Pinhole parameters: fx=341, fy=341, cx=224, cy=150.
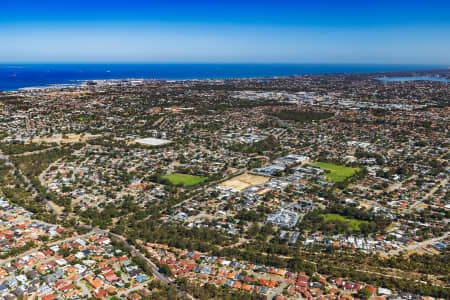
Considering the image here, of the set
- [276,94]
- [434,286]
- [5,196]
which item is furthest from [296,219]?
[276,94]

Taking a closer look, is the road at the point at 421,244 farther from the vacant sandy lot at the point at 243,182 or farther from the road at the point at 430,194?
the vacant sandy lot at the point at 243,182

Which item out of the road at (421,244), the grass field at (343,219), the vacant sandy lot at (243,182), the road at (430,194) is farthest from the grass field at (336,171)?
the road at (421,244)

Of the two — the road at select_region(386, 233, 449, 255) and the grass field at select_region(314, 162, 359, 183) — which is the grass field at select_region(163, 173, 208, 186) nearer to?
the grass field at select_region(314, 162, 359, 183)

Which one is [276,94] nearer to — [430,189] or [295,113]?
[295,113]

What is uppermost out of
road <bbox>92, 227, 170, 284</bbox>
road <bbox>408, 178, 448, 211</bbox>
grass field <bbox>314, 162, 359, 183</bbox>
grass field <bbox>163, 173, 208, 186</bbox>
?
grass field <bbox>314, 162, 359, 183</bbox>

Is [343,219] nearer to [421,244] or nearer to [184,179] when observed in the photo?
[421,244]

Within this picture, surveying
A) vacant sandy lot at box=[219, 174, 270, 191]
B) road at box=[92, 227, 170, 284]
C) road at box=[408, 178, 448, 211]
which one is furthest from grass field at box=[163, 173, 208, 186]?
road at box=[408, 178, 448, 211]
